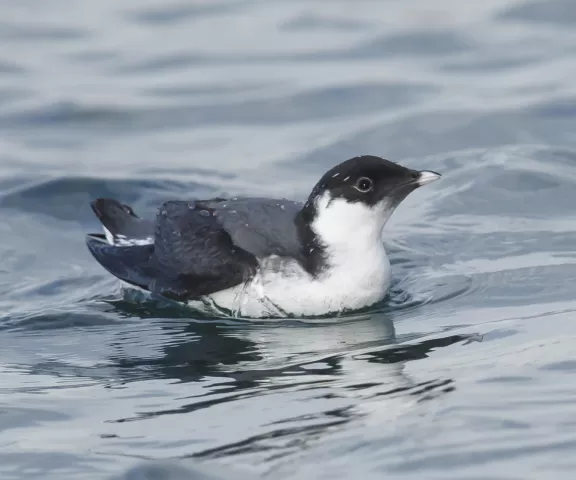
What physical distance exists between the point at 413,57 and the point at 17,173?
209 inches

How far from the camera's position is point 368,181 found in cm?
786

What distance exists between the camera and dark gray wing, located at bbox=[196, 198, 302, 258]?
25.6 ft

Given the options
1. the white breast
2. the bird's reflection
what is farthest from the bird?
the bird's reflection

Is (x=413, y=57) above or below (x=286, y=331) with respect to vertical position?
above

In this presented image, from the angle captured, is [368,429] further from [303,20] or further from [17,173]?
[303,20]

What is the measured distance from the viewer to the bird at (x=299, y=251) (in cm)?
776

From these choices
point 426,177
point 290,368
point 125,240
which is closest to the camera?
point 290,368

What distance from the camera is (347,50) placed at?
15672 millimetres

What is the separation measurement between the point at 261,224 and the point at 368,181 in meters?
0.67

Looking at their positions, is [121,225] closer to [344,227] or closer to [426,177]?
[344,227]

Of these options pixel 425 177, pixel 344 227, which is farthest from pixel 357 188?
pixel 425 177

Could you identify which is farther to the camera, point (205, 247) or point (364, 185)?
point (205, 247)

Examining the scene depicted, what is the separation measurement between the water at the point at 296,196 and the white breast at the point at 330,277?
118 millimetres

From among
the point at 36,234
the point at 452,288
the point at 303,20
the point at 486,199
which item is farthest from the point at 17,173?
the point at 303,20
